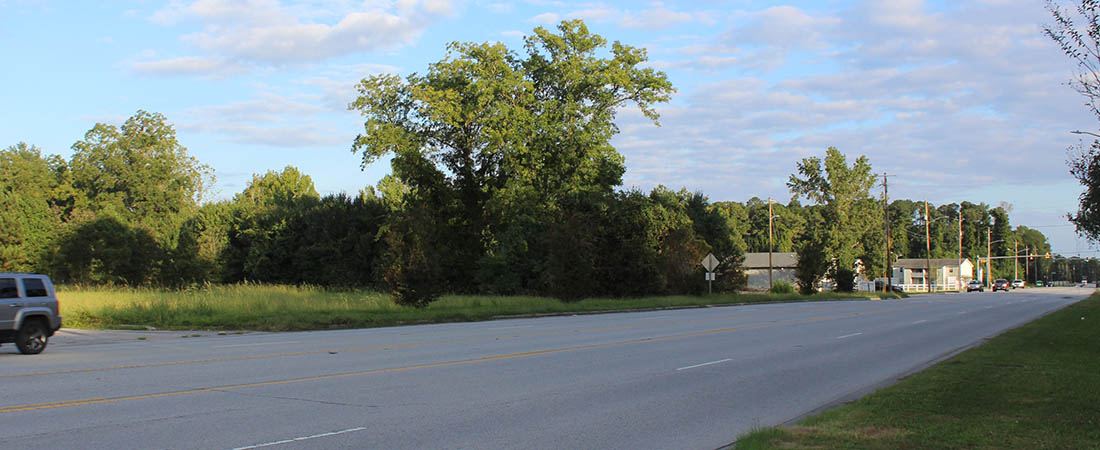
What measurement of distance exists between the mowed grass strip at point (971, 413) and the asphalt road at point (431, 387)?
0.76m

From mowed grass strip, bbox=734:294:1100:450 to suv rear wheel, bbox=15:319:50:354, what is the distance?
48.0 feet

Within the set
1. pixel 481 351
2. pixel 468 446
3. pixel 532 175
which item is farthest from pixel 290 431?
pixel 532 175

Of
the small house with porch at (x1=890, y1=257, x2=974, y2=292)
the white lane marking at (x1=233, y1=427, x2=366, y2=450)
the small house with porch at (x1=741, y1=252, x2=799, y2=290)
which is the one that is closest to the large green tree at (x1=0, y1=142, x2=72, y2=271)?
the white lane marking at (x1=233, y1=427, x2=366, y2=450)

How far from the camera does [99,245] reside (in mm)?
53500

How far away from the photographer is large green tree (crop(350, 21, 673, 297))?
52.2m

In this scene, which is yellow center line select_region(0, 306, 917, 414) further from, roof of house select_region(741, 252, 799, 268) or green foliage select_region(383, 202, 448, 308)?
roof of house select_region(741, 252, 799, 268)

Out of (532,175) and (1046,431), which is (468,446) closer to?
(1046,431)

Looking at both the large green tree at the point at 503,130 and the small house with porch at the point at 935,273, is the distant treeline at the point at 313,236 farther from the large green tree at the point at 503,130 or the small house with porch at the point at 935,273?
the small house with porch at the point at 935,273

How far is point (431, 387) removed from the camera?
11.2 m

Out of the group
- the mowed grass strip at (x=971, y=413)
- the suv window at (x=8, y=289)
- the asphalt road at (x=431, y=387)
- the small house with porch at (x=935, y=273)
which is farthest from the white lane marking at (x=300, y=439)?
the small house with porch at (x=935, y=273)

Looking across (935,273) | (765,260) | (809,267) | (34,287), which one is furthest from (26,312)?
(935,273)

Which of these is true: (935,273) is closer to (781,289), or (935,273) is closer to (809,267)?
(809,267)

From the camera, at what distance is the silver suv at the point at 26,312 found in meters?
15.7

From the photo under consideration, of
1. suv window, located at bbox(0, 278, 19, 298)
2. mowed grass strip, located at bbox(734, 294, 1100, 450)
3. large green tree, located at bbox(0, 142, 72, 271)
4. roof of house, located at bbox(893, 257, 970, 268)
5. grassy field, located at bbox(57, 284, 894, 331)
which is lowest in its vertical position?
mowed grass strip, located at bbox(734, 294, 1100, 450)
